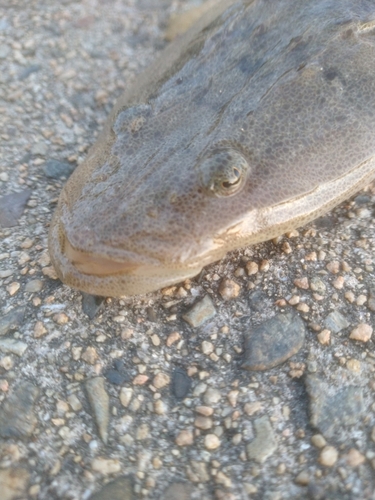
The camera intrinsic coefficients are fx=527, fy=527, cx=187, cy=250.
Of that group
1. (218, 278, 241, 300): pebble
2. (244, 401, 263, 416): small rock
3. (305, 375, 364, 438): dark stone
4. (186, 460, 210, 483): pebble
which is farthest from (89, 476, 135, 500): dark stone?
(218, 278, 241, 300): pebble

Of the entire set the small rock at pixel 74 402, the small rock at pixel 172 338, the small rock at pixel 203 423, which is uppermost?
the small rock at pixel 74 402

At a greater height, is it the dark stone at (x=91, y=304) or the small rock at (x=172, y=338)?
the dark stone at (x=91, y=304)

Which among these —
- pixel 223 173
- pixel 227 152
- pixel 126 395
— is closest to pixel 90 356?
pixel 126 395

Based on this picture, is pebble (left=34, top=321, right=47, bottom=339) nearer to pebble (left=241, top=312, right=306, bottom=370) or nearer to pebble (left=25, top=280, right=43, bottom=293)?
pebble (left=25, top=280, right=43, bottom=293)

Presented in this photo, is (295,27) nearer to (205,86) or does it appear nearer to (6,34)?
(205,86)

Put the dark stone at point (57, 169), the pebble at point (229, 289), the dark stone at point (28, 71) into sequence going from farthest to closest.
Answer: the dark stone at point (28, 71) → the dark stone at point (57, 169) → the pebble at point (229, 289)

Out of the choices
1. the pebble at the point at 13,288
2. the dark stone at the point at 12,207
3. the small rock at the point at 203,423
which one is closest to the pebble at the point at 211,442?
the small rock at the point at 203,423

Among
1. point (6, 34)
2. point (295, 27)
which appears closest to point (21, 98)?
point (6, 34)

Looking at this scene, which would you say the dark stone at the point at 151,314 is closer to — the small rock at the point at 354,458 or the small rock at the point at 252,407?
the small rock at the point at 252,407
